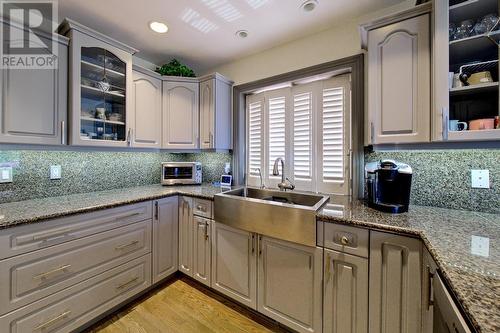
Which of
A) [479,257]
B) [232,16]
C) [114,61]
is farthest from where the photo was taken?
[114,61]

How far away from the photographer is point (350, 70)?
1800mm

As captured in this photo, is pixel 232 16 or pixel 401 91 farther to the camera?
pixel 232 16

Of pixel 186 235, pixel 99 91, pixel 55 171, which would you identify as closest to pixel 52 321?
pixel 186 235

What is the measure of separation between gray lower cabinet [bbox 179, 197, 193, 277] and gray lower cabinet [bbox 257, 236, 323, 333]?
2.57 feet

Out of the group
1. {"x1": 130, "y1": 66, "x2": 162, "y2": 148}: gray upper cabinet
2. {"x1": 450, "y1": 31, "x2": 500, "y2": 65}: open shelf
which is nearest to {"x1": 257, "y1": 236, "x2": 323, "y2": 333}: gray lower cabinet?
{"x1": 450, "y1": 31, "x2": 500, "y2": 65}: open shelf

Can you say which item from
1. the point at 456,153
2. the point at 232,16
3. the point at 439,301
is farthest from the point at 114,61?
the point at 456,153

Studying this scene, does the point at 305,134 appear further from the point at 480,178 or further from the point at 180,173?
the point at 180,173

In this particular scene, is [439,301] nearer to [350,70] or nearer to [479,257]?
[479,257]

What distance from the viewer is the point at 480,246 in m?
0.86

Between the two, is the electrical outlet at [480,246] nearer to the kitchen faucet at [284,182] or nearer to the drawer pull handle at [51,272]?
the kitchen faucet at [284,182]

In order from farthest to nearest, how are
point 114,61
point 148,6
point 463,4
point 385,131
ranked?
1. point 114,61
2. point 148,6
3. point 385,131
4. point 463,4

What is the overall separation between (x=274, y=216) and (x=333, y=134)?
1.00m

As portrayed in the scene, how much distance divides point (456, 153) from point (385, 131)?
0.51 meters

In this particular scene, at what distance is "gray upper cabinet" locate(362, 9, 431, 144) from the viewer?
4.17 feet
